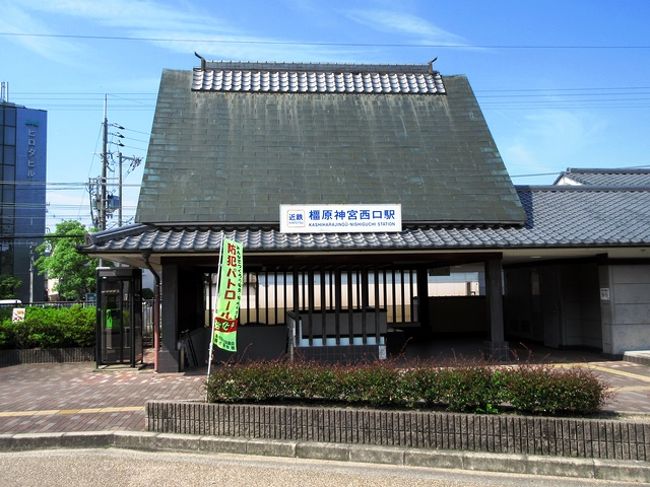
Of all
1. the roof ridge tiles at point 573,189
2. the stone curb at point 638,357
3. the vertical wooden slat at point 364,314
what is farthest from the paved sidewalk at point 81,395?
the roof ridge tiles at point 573,189

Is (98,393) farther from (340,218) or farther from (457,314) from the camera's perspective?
(457,314)

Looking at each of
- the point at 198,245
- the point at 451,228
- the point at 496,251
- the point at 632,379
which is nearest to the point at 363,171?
the point at 451,228

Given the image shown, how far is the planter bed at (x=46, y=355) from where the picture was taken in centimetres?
1446

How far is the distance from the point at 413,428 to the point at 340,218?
6417mm

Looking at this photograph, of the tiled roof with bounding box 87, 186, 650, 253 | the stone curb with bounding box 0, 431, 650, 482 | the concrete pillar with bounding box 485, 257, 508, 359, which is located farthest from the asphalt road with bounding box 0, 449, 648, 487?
the concrete pillar with bounding box 485, 257, 508, 359

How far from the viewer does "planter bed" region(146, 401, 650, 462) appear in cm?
614

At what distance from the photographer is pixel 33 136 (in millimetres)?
49375

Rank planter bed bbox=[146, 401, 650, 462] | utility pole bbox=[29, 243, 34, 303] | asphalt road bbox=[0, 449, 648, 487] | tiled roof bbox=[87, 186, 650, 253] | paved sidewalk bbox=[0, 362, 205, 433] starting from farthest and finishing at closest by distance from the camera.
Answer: utility pole bbox=[29, 243, 34, 303]
tiled roof bbox=[87, 186, 650, 253]
paved sidewalk bbox=[0, 362, 205, 433]
planter bed bbox=[146, 401, 650, 462]
asphalt road bbox=[0, 449, 648, 487]

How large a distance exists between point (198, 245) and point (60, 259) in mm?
33715

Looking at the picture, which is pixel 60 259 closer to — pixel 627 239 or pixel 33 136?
pixel 33 136

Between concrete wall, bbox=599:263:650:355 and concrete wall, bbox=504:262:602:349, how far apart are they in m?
0.76

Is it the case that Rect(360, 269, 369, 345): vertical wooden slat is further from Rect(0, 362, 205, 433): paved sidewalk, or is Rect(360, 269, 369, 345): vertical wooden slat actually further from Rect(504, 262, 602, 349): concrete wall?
Rect(504, 262, 602, 349): concrete wall

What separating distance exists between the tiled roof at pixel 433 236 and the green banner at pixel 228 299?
2.70 metres

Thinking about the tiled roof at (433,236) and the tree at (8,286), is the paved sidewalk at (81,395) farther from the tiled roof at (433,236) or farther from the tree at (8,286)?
the tree at (8,286)
